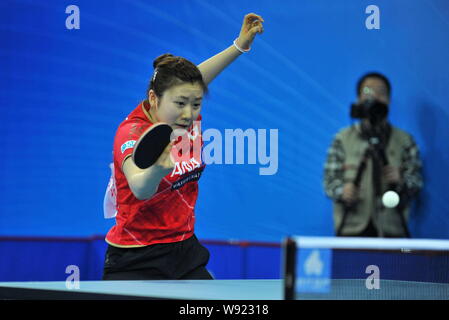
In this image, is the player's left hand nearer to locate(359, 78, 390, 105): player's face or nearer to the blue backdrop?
locate(359, 78, 390, 105): player's face

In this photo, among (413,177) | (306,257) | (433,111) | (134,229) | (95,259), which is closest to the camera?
(306,257)

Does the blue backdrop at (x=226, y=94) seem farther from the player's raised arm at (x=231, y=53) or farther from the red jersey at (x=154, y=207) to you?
the red jersey at (x=154, y=207)

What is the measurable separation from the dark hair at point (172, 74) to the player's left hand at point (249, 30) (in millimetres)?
549

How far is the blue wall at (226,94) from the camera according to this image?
5980 millimetres

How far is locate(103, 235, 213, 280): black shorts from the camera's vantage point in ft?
10.8

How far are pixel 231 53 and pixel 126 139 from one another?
112 centimetres

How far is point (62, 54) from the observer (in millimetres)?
6551

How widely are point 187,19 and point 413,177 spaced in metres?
2.40

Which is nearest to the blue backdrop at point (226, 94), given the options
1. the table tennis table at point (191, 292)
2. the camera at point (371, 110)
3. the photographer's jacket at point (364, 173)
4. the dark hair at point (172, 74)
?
the photographer's jacket at point (364, 173)

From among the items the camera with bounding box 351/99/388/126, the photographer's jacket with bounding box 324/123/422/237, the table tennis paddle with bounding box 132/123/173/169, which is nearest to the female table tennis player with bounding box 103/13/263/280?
the table tennis paddle with bounding box 132/123/173/169

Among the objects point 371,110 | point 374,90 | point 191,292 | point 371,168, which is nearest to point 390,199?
point 371,168

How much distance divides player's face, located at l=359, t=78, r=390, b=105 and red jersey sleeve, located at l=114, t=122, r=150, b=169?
2687 mm

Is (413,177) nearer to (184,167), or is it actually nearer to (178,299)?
(184,167)
